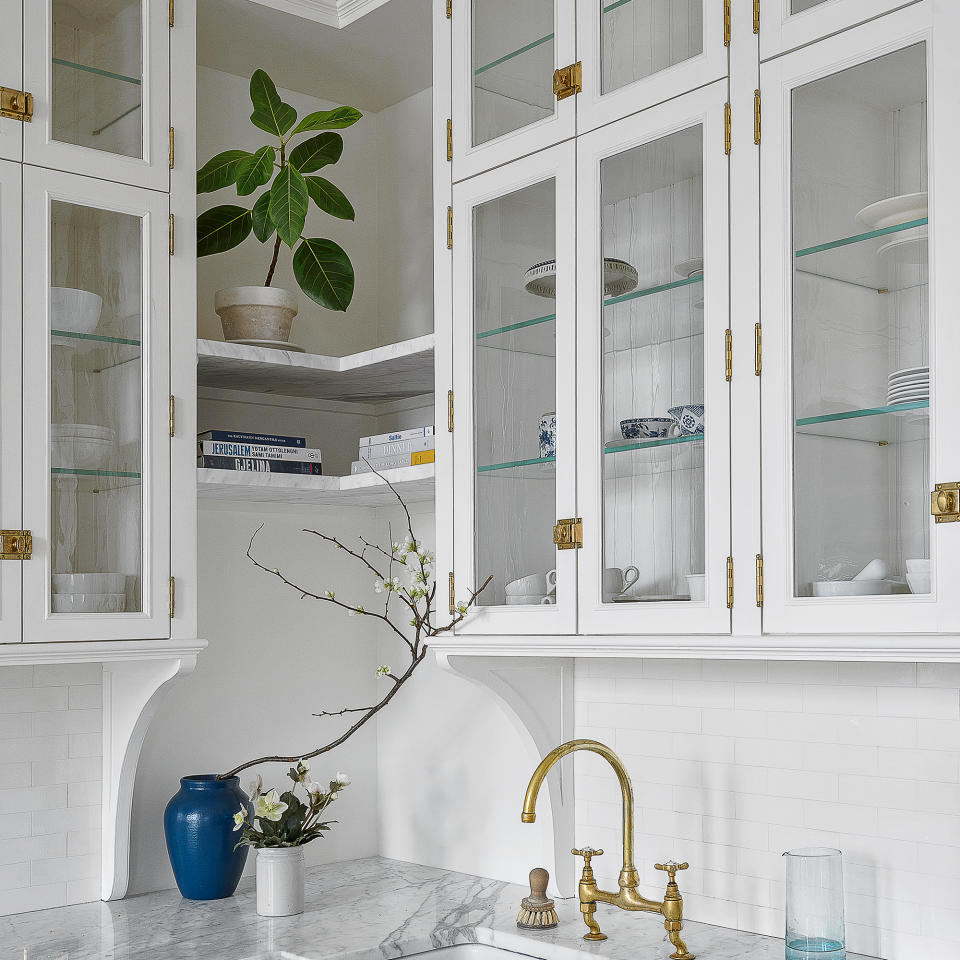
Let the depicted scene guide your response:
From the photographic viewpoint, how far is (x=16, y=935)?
226 cm

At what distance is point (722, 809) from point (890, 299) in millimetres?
1037

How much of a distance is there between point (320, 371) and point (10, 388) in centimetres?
65

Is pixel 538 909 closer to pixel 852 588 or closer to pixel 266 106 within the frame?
pixel 852 588

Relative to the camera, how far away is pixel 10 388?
2.15m

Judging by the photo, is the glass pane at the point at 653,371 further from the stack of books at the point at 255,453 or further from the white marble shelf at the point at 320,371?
the stack of books at the point at 255,453

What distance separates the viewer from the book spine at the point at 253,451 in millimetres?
2461

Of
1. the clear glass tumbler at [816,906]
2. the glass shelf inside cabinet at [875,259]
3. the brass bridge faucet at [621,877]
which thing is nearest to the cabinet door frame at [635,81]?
the glass shelf inside cabinet at [875,259]

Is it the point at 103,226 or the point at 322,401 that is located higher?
the point at 103,226

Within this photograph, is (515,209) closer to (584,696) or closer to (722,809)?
(584,696)

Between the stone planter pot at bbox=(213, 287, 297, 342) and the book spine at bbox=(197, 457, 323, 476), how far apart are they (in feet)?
0.87

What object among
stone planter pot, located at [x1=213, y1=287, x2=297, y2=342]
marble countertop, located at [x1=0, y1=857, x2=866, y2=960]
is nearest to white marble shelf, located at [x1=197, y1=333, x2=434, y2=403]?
stone planter pot, located at [x1=213, y1=287, x2=297, y2=342]

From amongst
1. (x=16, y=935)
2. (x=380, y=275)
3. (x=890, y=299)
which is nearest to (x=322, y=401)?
(x=380, y=275)

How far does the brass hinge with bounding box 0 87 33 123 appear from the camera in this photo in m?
2.18

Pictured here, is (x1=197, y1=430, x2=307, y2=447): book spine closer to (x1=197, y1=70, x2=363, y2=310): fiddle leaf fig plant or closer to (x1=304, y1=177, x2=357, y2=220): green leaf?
(x1=197, y1=70, x2=363, y2=310): fiddle leaf fig plant
